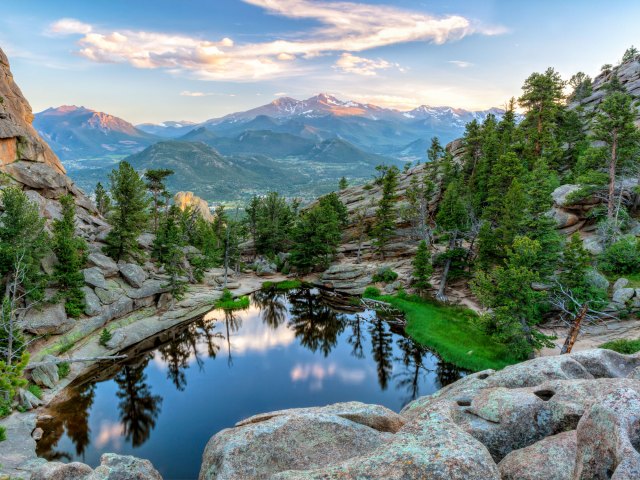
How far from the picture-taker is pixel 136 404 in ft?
120

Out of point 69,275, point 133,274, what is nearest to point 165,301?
point 133,274

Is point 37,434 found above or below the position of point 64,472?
below

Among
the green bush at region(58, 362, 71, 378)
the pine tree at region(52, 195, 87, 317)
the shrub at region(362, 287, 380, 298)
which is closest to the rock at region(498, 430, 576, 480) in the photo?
the green bush at region(58, 362, 71, 378)

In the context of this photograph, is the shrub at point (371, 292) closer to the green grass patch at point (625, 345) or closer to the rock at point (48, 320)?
the green grass patch at point (625, 345)

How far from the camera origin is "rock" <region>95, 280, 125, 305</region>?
160ft

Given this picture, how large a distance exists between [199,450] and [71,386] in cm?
1770

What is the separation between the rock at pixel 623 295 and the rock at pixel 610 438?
123 ft

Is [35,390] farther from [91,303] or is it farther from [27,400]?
[91,303]

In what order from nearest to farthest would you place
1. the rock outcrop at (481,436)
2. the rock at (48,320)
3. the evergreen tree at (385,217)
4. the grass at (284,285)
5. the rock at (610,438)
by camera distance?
the rock at (610,438), the rock outcrop at (481,436), the rock at (48,320), the grass at (284,285), the evergreen tree at (385,217)

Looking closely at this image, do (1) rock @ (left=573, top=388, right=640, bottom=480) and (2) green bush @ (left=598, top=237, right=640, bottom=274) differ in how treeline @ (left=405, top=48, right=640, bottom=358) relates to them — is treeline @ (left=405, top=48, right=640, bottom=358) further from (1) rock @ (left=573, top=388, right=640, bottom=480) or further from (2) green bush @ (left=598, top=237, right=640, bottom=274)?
(1) rock @ (left=573, top=388, right=640, bottom=480)

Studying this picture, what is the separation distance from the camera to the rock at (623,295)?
1464 inches

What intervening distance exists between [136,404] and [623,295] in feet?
168

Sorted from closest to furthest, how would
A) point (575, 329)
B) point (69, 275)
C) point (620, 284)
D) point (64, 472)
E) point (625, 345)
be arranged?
point (64, 472), point (625, 345), point (575, 329), point (620, 284), point (69, 275)

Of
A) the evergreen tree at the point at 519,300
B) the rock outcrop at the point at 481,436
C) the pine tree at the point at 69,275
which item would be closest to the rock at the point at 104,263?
the pine tree at the point at 69,275
